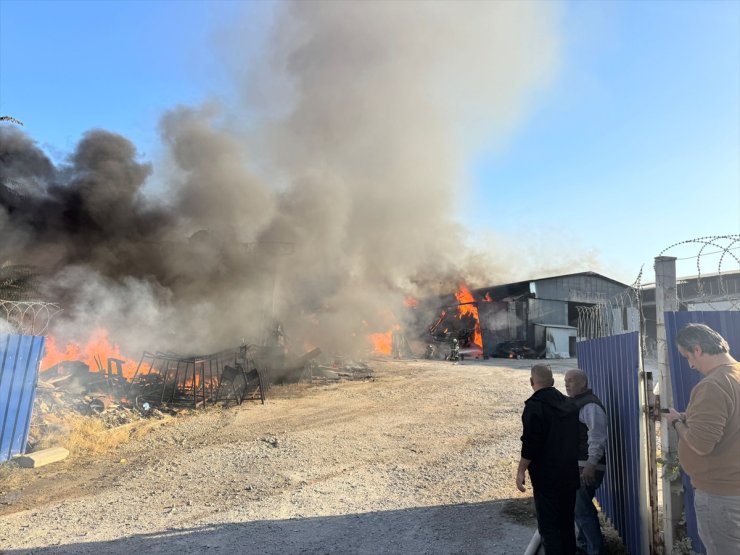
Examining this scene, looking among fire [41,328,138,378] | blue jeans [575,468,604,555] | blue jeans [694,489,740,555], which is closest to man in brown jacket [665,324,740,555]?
blue jeans [694,489,740,555]

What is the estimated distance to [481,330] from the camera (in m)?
28.6

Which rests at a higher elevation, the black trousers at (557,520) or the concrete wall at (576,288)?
the concrete wall at (576,288)

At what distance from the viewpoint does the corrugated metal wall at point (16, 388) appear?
6.38 m

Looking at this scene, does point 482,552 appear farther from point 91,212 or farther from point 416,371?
point 91,212

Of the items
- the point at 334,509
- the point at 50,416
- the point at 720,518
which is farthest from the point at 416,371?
the point at 720,518

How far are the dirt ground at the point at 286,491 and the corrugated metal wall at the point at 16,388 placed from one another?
0.51 metres

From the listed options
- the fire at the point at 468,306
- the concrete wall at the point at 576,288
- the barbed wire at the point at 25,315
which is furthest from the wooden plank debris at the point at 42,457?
the concrete wall at the point at 576,288

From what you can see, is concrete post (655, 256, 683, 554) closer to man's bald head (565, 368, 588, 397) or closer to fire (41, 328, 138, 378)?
man's bald head (565, 368, 588, 397)

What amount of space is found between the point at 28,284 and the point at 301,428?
12320 mm

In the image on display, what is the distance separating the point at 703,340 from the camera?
226 cm

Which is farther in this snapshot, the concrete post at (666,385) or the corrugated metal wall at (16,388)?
the corrugated metal wall at (16,388)

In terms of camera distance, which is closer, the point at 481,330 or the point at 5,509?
the point at 5,509

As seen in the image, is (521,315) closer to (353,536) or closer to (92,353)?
(92,353)

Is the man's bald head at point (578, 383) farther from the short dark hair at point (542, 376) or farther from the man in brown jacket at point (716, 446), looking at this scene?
the man in brown jacket at point (716, 446)
